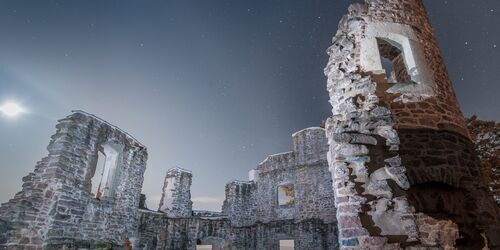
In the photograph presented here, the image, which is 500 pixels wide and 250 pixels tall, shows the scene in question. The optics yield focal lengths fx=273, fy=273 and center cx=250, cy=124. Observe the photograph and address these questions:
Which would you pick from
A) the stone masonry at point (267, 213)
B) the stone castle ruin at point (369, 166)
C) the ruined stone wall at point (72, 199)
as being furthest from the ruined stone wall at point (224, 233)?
the ruined stone wall at point (72, 199)

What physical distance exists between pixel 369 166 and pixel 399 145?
4.04 feet

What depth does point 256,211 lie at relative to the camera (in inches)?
743

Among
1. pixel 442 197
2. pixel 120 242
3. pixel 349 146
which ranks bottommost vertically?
pixel 120 242

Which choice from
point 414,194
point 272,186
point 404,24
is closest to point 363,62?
point 404,24

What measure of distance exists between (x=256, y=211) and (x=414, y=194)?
15.2 metres

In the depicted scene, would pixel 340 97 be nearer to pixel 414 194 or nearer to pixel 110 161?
pixel 414 194

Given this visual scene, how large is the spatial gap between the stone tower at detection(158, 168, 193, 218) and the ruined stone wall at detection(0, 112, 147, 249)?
4586 mm

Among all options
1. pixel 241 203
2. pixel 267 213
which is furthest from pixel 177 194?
pixel 267 213

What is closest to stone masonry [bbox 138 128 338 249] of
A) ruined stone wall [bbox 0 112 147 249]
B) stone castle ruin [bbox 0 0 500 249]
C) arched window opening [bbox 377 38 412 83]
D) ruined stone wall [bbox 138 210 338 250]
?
ruined stone wall [bbox 138 210 338 250]

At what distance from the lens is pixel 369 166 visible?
13.1ft

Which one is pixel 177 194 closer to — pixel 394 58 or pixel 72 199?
pixel 72 199

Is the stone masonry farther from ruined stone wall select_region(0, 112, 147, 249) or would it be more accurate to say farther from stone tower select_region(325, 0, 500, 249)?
stone tower select_region(325, 0, 500, 249)

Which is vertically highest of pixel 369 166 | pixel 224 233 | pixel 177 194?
pixel 177 194

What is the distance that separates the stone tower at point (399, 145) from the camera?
3.68 m
